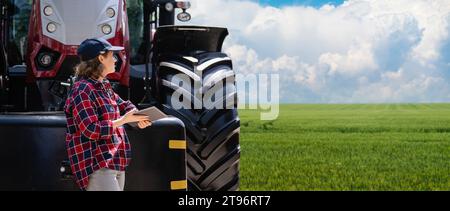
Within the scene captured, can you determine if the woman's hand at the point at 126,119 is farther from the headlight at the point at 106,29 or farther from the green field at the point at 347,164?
the green field at the point at 347,164

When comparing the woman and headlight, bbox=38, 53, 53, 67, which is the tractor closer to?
headlight, bbox=38, 53, 53, 67

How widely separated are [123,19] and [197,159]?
136cm

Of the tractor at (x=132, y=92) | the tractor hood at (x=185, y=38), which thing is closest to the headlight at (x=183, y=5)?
the tractor at (x=132, y=92)

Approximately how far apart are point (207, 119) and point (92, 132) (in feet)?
6.14

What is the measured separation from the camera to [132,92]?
23.5 feet

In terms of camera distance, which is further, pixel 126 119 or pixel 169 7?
pixel 169 7

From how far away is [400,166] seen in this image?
14.2m

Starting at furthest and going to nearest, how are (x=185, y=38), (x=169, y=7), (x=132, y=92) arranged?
1. (x=169, y=7)
2. (x=132, y=92)
3. (x=185, y=38)

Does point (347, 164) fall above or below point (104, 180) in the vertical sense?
below

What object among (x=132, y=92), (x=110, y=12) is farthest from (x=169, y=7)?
(x=110, y=12)

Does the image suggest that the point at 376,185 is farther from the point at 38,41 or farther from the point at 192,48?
the point at 38,41

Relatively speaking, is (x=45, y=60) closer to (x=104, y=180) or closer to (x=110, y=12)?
(x=110, y=12)

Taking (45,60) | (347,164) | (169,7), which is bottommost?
(347,164)
